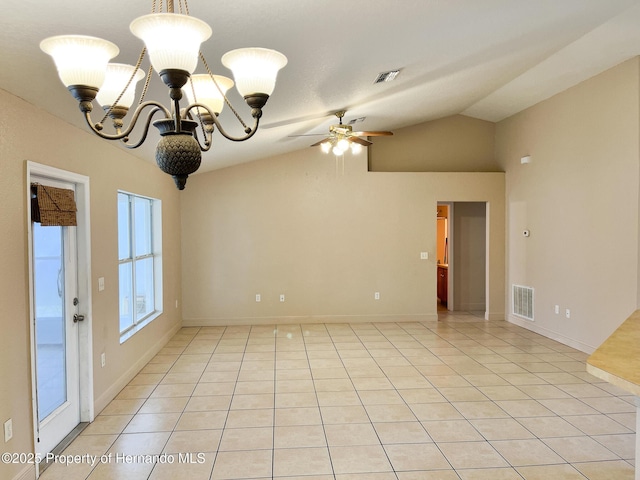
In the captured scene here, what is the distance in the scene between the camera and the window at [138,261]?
4656mm

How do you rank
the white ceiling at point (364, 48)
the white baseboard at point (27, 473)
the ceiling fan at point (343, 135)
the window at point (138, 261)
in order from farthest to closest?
the ceiling fan at point (343, 135) < the window at point (138, 261) < the white baseboard at point (27, 473) < the white ceiling at point (364, 48)

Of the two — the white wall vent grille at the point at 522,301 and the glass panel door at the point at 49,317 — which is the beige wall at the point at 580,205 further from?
the glass panel door at the point at 49,317

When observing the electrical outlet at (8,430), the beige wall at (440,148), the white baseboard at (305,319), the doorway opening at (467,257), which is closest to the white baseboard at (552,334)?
the doorway opening at (467,257)

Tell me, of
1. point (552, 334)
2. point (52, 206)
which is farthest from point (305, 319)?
point (52, 206)

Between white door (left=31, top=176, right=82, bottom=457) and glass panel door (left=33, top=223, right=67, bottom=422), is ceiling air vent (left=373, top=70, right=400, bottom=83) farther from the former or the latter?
glass panel door (left=33, top=223, right=67, bottom=422)

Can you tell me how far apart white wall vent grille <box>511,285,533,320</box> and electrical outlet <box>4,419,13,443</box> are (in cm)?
643

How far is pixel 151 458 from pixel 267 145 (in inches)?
165

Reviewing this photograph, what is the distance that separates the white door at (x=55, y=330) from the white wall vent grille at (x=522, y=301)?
6.03 meters

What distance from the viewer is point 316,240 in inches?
280

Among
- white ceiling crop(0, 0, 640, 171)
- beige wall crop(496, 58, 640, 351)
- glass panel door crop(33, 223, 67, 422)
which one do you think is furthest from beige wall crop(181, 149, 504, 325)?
glass panel door crop(33, 223, 67, 422)

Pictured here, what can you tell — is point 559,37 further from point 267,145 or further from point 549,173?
point 267,145

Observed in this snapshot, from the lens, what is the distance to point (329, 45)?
2.90 meters

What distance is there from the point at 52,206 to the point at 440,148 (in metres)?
6.15

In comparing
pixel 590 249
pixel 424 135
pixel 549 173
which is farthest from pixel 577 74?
pixel 424 135
